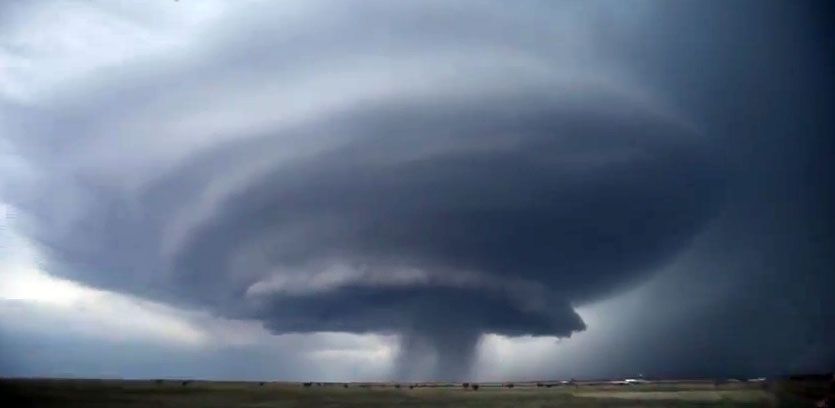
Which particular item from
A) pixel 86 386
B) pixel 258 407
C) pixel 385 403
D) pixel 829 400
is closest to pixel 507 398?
pixel 385 403

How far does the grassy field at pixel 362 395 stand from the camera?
52.0 metres

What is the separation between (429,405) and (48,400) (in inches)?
1217

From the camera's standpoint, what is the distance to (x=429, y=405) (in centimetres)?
5941

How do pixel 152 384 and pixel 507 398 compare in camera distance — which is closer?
pixel 507 398

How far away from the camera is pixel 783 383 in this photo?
4906 centimetres

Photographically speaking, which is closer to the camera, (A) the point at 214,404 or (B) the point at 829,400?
(B) the point at 829,400

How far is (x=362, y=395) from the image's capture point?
6144 cm

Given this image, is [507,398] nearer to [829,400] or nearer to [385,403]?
[385,403]

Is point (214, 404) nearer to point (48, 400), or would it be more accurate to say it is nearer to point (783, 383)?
point (48, 400)

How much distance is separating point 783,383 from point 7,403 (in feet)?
191

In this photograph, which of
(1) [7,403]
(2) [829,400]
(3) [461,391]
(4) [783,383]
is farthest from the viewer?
(3) [461,391]

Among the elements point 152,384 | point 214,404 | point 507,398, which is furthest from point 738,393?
point 152,384

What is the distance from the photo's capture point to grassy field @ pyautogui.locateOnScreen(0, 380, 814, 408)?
2046 inches

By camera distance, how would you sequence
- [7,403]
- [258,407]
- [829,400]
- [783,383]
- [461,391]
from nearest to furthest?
[829,400] → [783,383] → [7,403] → [258,407] → [461,391]
